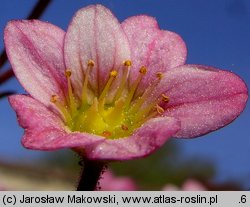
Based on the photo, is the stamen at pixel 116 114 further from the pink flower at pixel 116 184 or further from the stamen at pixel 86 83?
the pink flower at pixel 116 184

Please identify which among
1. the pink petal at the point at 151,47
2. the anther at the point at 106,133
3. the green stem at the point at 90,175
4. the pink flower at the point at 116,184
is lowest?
the pink flower at the point at 116,184

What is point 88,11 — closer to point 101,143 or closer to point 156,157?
point 101,143

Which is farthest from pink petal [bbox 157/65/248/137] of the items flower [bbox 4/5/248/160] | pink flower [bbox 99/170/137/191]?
pink flower [bbox 99/170/137/191]

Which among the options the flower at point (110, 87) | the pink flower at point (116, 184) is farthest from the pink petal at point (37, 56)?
the pink flower at point (116, 184)

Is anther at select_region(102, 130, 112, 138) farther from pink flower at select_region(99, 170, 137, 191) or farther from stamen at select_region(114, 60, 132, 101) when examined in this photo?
pink flower at select_region(99, 170, 137, 191)

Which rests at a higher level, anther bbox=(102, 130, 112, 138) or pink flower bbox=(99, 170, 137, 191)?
anther bbox=(102, 130, 112, 138)

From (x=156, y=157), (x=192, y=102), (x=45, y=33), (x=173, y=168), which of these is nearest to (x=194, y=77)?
(x=192, y=102)

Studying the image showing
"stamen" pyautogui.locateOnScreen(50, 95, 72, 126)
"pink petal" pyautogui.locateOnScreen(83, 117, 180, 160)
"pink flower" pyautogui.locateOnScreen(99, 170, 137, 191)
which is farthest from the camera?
"pink flower" pyautogui.locateOnScreen(99, 170, 137, 191)

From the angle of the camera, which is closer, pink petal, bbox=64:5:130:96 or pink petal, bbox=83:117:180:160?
pink petal, bbox=83:117:180:160
